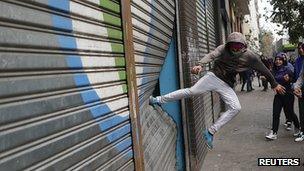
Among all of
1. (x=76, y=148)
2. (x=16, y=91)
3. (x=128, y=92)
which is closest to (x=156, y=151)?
(x=128, y=92)

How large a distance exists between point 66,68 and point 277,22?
24.8 meters

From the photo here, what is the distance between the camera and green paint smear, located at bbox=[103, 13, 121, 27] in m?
3.31

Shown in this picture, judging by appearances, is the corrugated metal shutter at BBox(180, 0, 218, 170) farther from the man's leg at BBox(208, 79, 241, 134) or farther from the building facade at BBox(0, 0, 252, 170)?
the building facade at BBox(0, 0, 252, 170)

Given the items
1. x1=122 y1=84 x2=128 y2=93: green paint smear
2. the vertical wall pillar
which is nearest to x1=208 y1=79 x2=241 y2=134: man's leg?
the vertical wall pillar

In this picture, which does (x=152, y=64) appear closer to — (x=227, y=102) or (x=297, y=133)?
(x=227, y=102)

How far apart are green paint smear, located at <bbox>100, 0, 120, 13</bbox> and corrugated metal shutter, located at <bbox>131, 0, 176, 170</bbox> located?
0.63 m

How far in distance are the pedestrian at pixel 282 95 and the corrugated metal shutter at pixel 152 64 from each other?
3.66 m

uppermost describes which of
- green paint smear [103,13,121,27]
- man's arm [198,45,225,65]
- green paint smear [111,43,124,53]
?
green paint smear [103,13,121,27]

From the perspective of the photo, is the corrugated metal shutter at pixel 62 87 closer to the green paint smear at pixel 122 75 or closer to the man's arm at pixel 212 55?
the green paint smear at pixel 122 75

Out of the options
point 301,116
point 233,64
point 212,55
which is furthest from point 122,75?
point 301,116

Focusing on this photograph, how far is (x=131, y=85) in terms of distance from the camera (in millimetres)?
3742

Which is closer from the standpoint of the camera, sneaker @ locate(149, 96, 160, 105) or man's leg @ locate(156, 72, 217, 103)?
sneaker @ locate(149, 96, 160, 105)

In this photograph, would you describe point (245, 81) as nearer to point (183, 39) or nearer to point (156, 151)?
point (183, 39)

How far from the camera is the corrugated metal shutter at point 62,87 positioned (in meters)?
1.93
